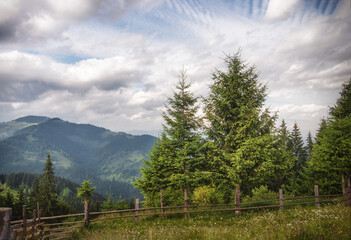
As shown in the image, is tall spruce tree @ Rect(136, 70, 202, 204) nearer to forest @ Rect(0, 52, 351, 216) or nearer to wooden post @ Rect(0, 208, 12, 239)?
forest @ Rect(0, 52, 351, 216)

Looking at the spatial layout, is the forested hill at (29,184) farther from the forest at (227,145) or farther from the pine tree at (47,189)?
the forest at (227,145)

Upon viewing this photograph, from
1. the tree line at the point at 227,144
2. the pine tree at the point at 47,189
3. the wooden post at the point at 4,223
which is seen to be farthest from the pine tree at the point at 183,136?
the pine tree at the point at 47,189

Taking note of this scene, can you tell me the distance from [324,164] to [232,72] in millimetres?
12468

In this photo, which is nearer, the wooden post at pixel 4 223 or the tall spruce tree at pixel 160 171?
the wooden post at pixel 4 223

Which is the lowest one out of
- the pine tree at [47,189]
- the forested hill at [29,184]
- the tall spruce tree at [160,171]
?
the forested hill at [29,184]

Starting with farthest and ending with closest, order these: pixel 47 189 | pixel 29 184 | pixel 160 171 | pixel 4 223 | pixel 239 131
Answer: pixel 29 184 < pixel 47 189 < pixel 160 171 < pixel 239 131 < pixel 4 223

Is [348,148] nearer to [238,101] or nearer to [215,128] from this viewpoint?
[238,101]

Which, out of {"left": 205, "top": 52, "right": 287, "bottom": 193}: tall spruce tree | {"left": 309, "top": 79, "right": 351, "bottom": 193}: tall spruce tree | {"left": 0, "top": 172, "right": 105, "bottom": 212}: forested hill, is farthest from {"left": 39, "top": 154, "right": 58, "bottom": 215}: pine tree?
{"left": 0, "top": 172, "right": 105, "bottom": 212}: forested hill

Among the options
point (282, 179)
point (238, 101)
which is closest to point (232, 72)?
point (238, 101)

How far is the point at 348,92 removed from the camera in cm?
2431

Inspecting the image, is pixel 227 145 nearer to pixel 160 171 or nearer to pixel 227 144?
pixel 227 144

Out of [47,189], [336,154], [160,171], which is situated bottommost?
[47,189]

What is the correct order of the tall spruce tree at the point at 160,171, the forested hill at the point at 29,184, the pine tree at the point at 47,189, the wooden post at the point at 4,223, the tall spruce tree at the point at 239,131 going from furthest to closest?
the forested hill at the point at 29,184, the pine tree at the point at 47,189, the tall spruce tree at the point at 160,171, the tall spruce tree at the point at 239,131, the wooden post at the point at 4,223

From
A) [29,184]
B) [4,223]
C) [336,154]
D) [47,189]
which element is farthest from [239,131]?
[29,184]
